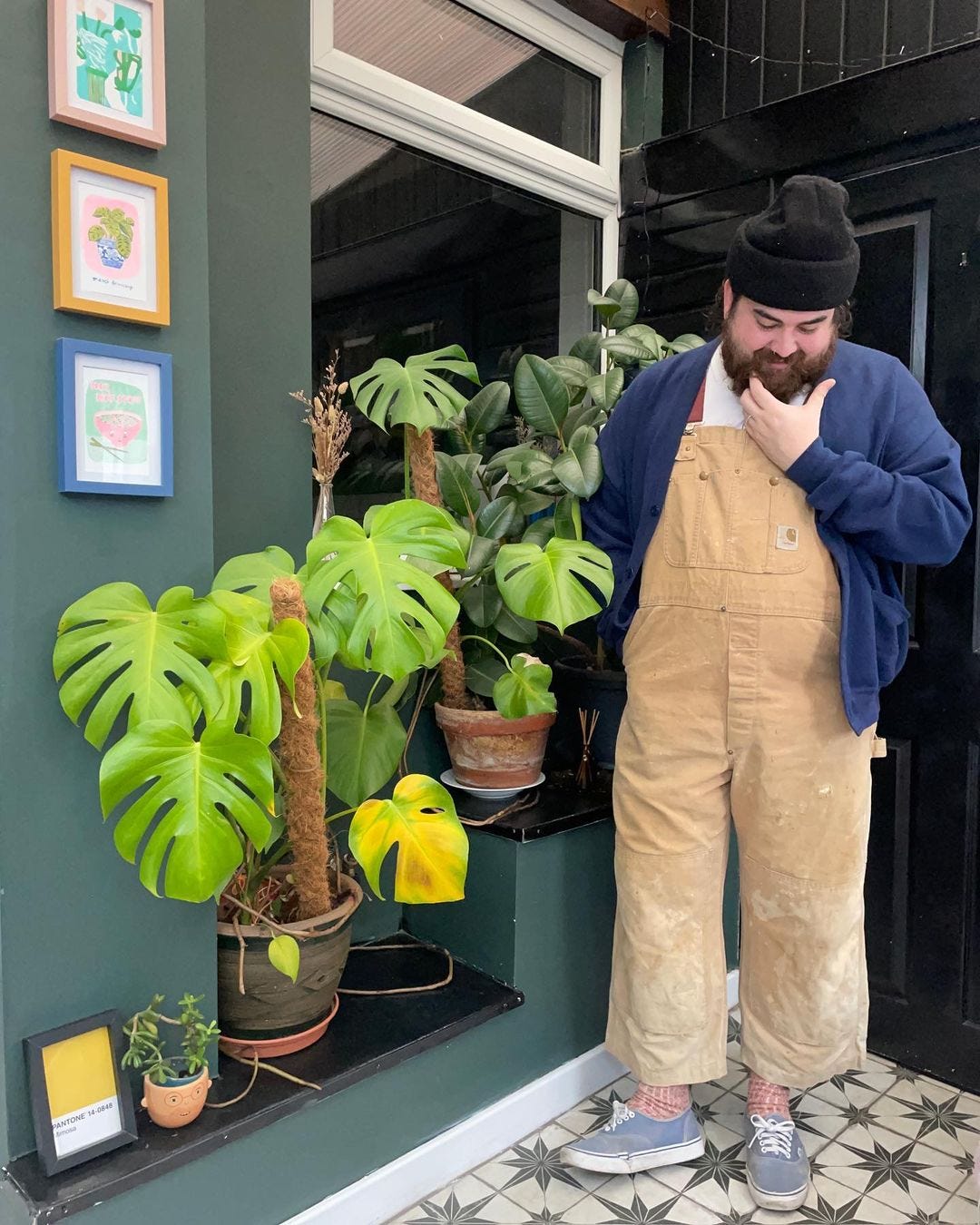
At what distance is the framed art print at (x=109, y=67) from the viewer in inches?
48.2

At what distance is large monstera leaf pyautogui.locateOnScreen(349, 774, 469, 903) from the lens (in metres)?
1.44

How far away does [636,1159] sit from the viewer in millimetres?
1697

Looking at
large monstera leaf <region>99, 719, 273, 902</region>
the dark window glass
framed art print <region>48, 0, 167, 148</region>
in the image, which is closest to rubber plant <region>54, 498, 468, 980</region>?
large monstera leaf <region>99, 719, 273, 902</region>

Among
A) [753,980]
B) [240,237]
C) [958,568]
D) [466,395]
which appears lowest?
[753,980]

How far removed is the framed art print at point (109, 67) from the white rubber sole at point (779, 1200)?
1939mm

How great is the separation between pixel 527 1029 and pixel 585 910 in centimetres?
26

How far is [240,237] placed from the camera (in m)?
1.75

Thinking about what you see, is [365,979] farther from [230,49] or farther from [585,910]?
[230,49]

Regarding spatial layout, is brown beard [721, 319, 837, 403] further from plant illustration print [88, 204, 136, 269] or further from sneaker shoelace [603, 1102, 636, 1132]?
sneaker shoelace [603, 1102, 636, 1132]

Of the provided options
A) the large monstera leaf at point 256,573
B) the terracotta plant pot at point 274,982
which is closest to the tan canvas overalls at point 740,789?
the terracotta plant pot at point 274,982

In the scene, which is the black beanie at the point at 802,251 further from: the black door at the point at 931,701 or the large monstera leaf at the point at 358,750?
the large monstera leaf at the point at 358,750

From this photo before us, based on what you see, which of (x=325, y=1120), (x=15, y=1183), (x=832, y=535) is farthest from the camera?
(x=832, y=535)

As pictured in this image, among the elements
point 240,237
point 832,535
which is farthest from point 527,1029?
point 240,237

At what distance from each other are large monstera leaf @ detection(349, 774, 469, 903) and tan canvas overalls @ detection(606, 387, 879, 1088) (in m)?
0.43
